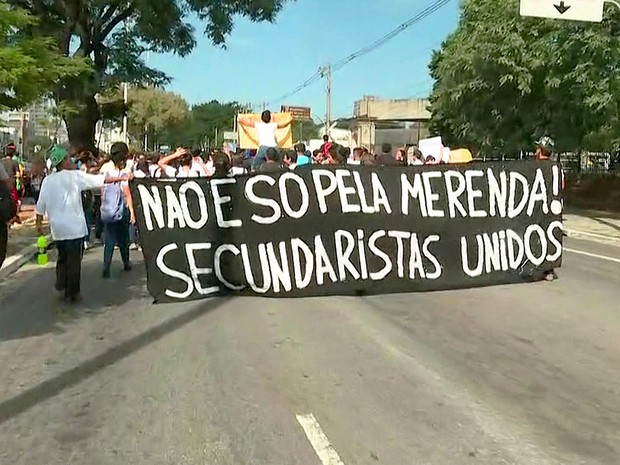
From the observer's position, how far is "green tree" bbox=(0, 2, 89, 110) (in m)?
12.7

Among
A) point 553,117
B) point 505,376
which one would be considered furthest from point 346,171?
point 553,117

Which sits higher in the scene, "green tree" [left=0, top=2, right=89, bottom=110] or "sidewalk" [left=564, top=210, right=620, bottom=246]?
"green tree" [left=0, top=2, right=89, bottom=110]

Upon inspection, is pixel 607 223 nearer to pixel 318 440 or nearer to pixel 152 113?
pixel 318 440

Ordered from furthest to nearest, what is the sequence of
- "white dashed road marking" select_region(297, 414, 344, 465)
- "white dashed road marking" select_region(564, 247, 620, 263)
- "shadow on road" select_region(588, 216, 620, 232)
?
"shadow on road" select_region(588, 216, 620, 232) → "white dashed road marking" select_region(564, 247, 620, 263) → "white dashed road marking" select_region(297, 414, 344, 465)

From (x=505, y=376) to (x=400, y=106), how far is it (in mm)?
75956

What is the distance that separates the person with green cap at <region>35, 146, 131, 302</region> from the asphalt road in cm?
54

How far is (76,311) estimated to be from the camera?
9.94m

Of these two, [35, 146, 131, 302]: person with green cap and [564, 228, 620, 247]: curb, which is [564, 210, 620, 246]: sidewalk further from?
[35, 146, 131, 302]: person with green cap

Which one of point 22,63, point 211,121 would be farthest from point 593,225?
point 211,121

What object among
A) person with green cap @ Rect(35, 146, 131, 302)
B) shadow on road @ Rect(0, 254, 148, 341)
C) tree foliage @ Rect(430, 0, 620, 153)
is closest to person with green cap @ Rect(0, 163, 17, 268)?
shadow on road @ Rect(0, 254, 148, 341)

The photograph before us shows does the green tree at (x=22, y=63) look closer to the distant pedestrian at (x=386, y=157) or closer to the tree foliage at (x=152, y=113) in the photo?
the distant pedestrian at (x=386, y=157)

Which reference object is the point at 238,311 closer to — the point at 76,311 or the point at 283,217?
the point at 283,217

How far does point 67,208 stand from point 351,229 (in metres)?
3.21

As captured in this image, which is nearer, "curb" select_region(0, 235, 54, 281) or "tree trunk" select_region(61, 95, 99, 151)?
"curb" select_region(0, 235, 54, 281)
